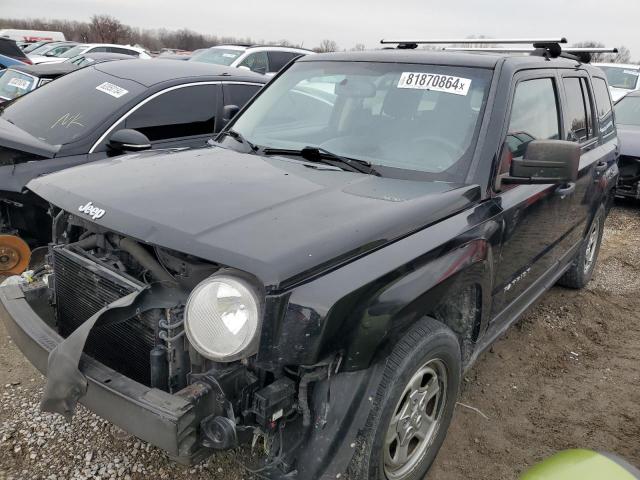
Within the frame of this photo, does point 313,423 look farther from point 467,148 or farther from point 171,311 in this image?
point 467,148

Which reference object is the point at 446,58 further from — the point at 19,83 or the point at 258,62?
the point at 258,62

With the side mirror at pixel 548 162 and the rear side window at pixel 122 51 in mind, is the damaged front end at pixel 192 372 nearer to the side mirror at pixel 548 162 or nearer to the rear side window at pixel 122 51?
the side mirror at pixel 548 162

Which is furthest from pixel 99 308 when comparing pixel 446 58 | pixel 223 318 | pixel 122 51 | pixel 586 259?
pixel 122 51

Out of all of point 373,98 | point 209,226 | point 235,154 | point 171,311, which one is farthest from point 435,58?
point 171,311

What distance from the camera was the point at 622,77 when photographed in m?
13.1

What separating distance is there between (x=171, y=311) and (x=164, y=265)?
30 centimetres

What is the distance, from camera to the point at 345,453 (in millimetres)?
1972

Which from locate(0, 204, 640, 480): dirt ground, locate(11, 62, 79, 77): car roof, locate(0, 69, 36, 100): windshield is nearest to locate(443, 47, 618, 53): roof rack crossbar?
locate(0, 204, 640, 480): dirt ground

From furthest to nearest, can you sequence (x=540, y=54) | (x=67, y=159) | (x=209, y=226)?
1. (x=67, y=159)
2. (x=540, y=54)
3. (x=209, y=226)

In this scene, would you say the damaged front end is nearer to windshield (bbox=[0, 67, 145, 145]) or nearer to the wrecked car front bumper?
the wrecked car front bumper

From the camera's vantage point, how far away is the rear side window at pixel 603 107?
427 cm

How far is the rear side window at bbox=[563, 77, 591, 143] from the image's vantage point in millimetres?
3631

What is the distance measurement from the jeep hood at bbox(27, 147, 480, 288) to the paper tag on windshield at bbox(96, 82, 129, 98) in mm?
2101

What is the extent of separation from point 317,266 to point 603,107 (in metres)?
3.64
